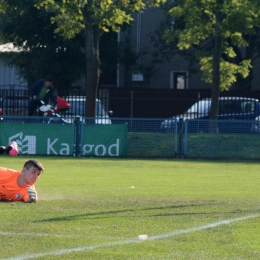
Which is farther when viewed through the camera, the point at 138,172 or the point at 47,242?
the point at 138,172

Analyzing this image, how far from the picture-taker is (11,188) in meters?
10.0

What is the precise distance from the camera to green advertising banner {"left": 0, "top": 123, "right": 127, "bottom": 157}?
2234 centimetres

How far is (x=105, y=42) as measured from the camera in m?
39.7

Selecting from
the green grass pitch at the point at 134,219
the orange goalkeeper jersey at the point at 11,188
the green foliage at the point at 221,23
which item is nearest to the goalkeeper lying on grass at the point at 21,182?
the orange goalkeeper jersey at the point at 11,188

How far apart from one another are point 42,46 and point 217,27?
14.0m

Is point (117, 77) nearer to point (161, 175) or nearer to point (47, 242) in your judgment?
point (161, 175)

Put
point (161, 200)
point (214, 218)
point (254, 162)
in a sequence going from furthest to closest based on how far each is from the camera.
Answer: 1. point (254, 162)
2. point (161, 200)
3. point (214, 218)

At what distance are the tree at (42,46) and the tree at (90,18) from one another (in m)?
9.44

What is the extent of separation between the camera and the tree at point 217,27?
2506 centimetres

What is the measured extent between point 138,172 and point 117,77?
26532mm

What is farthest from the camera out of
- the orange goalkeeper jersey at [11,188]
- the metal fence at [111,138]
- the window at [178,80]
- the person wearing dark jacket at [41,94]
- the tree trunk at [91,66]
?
the window at [178,80]

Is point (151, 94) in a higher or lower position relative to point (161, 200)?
higher

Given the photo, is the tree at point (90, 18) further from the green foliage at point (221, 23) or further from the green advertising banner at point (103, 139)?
the green advertising banner at point (103, 139)

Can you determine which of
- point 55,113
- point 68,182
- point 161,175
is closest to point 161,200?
point 68,182
